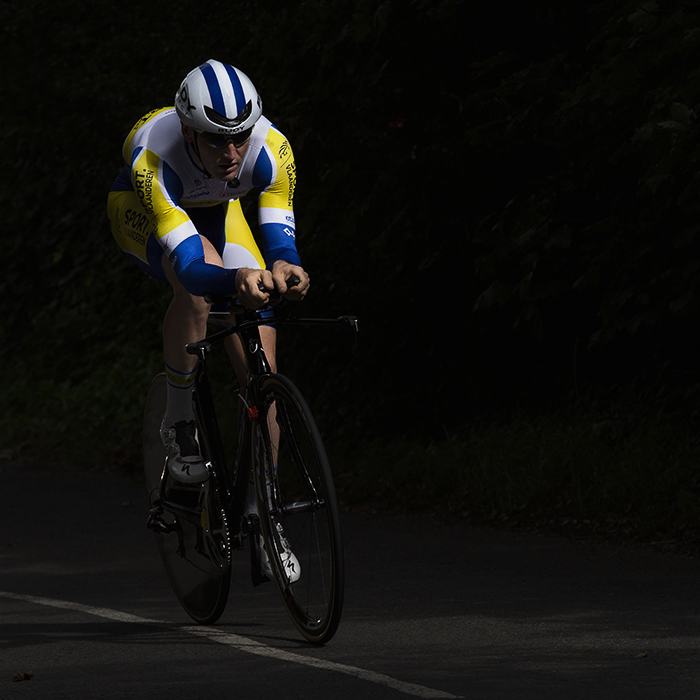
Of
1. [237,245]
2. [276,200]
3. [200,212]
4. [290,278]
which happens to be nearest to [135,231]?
[200,212]

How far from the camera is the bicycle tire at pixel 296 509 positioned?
4.94 m

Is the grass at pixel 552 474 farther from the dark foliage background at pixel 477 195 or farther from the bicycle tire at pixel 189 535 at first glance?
the bicycle tire at pixel 189 535

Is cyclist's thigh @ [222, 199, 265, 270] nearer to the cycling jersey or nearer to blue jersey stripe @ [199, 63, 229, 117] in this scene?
the cycling jersey

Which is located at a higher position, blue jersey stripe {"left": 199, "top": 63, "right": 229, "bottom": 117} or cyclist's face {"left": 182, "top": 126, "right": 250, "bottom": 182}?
blue jersey stripe {"left": 199, "top": 63, "right": 229, "bottom": 117}

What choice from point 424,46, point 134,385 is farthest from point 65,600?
point 134,385

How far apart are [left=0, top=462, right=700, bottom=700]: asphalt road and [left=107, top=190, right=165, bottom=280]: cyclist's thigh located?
5.19 ft

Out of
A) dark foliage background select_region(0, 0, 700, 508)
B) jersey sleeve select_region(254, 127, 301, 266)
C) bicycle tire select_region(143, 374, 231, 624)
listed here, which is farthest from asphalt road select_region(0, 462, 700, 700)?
dark foliage background select_region(0, 0, 700, 508)

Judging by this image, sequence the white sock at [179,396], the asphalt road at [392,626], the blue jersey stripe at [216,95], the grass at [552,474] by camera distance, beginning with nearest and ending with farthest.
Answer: the asphalt road at [392,626]
the blue jersey stripe at [216,95]
the white sock at [179,396]
the grass at [552,474]

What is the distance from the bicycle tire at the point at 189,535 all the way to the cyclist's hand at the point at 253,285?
1011 mm

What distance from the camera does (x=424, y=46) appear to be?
9430 mm

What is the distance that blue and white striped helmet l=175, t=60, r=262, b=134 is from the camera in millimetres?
5059

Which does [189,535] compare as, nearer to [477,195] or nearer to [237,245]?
[237,245]

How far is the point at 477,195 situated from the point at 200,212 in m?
4.31

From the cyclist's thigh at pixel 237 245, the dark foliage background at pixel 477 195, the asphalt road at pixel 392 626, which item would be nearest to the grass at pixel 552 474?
the dark foliage background at pixel 477 195
